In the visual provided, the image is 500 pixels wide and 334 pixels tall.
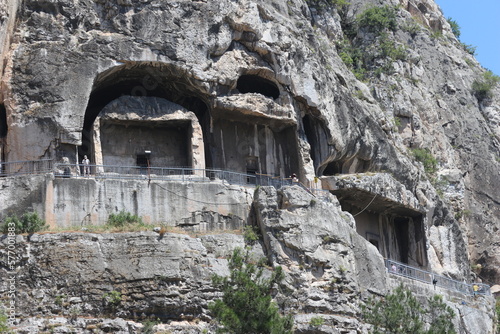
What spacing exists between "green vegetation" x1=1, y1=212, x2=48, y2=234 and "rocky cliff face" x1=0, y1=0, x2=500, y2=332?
4.27 meters

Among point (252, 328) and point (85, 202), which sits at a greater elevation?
point (85, 202)

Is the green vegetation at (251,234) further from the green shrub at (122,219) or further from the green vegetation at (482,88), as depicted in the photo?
the green vegetation at (482,88)

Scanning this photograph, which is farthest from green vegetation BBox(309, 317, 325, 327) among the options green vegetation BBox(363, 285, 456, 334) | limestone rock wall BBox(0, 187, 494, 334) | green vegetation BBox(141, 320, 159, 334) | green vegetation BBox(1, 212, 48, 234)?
green vegetation BBox(1, 212, 48, 234)

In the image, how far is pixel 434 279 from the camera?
42.5 meters

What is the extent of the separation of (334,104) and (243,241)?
9.69 meters

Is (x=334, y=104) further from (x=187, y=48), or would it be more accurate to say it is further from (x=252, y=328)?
(x=252, y=328)

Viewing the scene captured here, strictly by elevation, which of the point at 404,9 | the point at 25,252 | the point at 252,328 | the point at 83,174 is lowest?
the point at 252,328

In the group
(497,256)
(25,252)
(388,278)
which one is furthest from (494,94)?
(25,252)

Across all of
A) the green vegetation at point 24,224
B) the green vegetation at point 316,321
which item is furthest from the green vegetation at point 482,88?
the green vegetation at point 24,224

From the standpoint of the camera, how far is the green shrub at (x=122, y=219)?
33844 millimetres

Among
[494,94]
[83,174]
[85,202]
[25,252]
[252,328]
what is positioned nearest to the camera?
[252,328]

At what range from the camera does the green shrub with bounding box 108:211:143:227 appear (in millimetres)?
33844

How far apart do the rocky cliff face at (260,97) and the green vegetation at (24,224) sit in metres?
4.27

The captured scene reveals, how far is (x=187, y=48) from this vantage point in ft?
126
